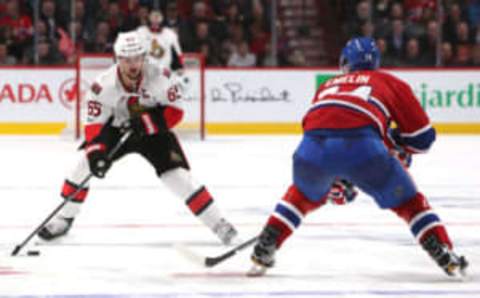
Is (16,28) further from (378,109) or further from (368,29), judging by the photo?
(378,109)

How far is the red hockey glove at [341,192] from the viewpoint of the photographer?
4.53 metres

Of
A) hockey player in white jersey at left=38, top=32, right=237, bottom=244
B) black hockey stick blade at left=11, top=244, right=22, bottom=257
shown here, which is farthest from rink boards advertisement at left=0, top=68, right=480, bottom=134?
black hockey stick blade at left=11, top=244, right=22, bottom=257

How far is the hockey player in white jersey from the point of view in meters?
5.14

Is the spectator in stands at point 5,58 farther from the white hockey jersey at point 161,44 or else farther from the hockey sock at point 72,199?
the hockey sock at point 72,199

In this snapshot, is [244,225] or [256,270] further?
[244,225]

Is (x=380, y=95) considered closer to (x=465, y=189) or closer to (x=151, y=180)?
(x=465, y=189)

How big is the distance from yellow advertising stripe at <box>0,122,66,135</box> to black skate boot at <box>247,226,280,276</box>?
855cm

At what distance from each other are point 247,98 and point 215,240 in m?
7.53

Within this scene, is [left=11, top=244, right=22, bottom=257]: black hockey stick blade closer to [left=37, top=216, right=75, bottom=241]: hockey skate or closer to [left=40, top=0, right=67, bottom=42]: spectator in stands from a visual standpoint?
[left=37, top=216, right=75, bottom=241]: hockey skate

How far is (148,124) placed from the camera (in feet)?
16.8

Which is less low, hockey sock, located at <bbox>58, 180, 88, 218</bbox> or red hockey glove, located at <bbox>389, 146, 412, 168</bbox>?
red hockey glove, located at <bbox>389, 146, 412, 168</bbox>

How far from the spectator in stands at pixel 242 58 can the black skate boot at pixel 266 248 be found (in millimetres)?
8959

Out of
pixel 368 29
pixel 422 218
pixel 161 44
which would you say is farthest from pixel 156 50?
pixel 422 218

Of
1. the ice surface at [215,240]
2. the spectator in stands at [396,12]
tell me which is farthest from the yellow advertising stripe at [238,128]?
the ice surface at [215,240]
